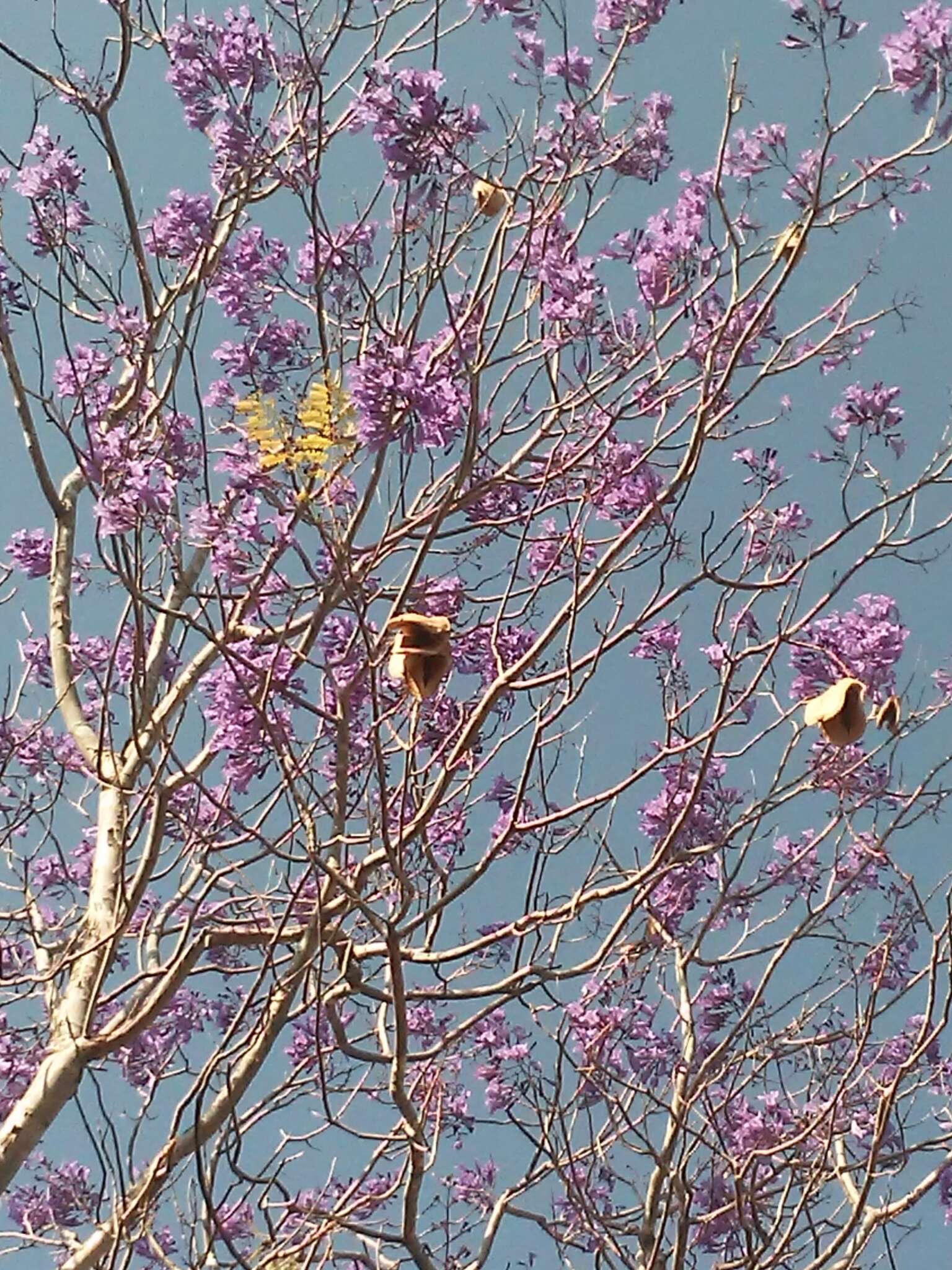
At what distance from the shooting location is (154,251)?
4797 millimetres

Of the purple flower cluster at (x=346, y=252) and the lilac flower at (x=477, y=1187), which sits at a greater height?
the purple flower cluster at (x=346, y=252)

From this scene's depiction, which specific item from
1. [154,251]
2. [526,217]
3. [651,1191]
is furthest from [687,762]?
[154,251]

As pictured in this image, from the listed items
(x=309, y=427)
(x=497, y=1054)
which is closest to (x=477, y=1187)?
(x=497, y=1054)

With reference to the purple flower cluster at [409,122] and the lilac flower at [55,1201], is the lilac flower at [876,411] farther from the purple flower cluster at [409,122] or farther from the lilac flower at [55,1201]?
the lilac flower at [55,1201]

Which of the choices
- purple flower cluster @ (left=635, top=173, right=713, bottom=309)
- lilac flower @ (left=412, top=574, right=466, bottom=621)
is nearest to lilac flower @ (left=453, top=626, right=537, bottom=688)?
lilac flower @ (left=412, top=574, right=466, bottom=621)

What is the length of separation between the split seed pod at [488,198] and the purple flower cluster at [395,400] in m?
0.88

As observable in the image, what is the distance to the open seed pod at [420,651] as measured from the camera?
2617 millimetres

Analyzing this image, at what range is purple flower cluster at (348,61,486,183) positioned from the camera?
3039mm

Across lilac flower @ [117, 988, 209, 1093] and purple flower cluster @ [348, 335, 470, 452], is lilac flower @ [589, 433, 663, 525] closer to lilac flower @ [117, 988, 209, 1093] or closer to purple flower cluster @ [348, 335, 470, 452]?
purple flower cluster @ [348, 335, 470, 452]

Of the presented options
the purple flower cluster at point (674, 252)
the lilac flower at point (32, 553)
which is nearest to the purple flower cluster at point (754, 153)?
the purple flower cluster at point (674, 252)

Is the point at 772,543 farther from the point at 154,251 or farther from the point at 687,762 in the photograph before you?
the point at 154,251

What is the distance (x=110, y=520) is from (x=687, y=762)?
2.30 meters

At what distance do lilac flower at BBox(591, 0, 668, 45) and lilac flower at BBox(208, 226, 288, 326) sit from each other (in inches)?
51.7

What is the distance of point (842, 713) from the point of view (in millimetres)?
2838
